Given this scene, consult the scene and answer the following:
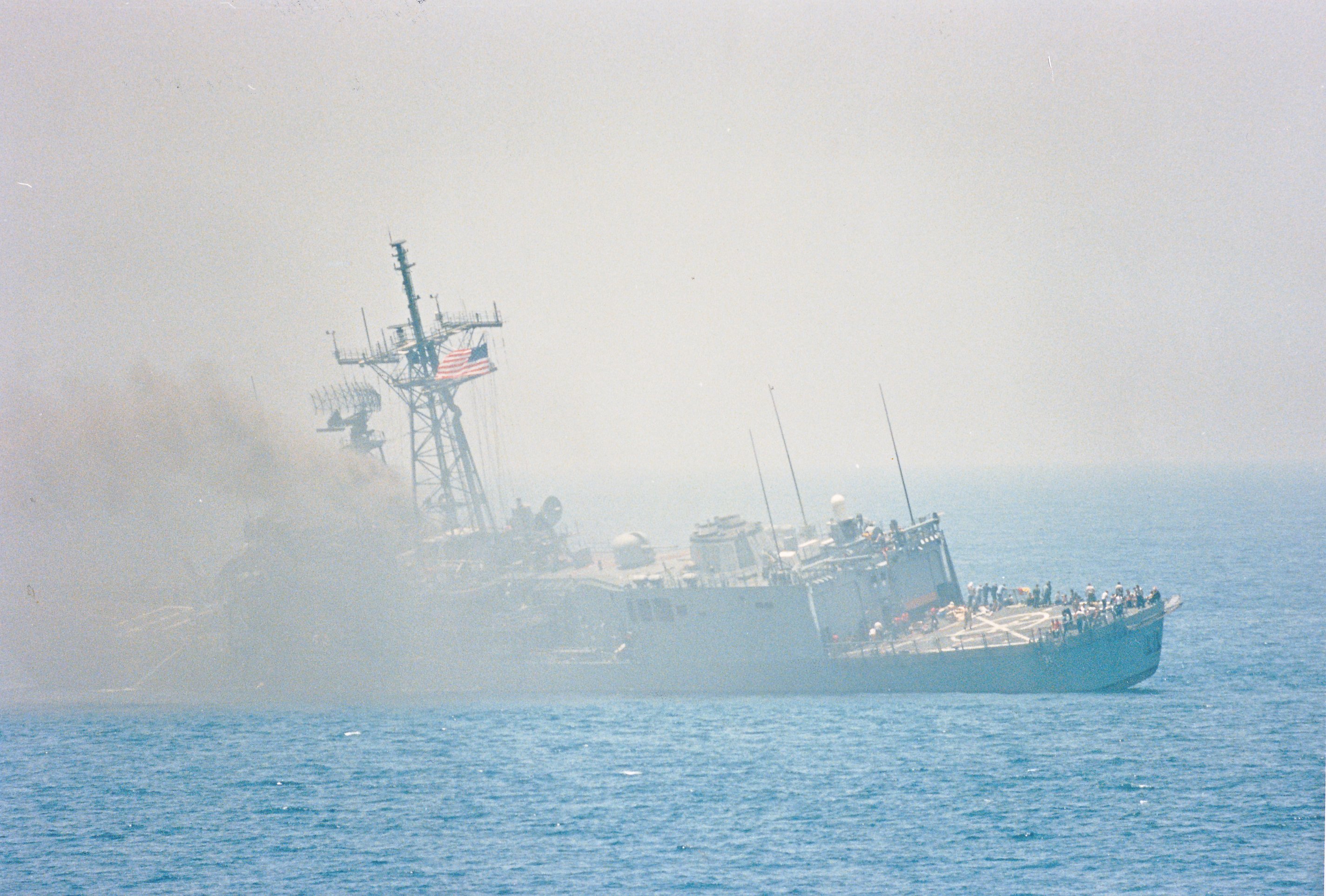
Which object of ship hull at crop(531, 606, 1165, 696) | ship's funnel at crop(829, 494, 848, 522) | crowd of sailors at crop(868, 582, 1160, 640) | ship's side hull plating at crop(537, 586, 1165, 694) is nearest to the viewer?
crowd of sailors at crop(868, 582, 1160, 640)

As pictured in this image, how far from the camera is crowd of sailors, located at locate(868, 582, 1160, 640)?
43656 millimetres

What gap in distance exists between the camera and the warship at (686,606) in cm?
4494

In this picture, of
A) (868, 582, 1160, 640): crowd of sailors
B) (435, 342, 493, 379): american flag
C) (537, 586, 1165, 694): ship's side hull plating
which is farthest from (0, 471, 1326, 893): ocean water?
(435, 342, 493, 379): american flag

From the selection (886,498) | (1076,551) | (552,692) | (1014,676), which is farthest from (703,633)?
(886,498)

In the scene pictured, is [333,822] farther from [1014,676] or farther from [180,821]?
[1014,676]

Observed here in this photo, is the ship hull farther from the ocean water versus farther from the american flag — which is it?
the american flag

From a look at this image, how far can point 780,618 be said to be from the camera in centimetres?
4675

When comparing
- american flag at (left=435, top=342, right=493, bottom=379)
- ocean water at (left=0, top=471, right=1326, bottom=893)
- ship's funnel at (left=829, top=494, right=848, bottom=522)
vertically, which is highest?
american flag at (left=435, top=342, right=493, bottom=379)

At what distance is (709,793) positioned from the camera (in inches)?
1496

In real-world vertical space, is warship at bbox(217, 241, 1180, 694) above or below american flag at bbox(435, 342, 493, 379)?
below

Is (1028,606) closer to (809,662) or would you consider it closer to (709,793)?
(809,662)

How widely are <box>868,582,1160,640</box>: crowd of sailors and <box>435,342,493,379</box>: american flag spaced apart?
20144 millimetres

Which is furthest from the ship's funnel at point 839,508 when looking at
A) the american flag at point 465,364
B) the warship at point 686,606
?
the american flag at point 465,364

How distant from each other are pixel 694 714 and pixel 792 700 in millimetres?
3641
